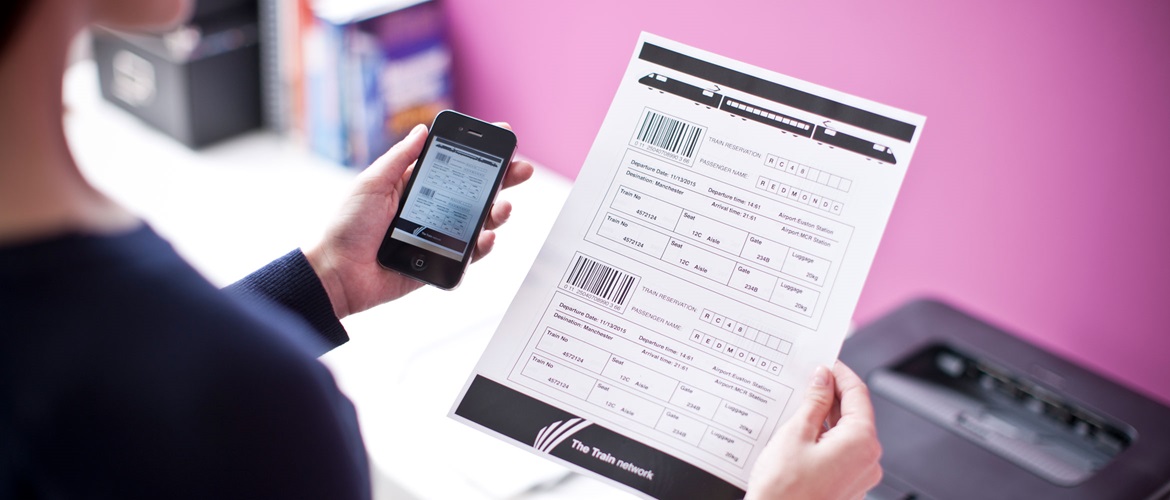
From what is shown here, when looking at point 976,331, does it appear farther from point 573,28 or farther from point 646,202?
point 573,28

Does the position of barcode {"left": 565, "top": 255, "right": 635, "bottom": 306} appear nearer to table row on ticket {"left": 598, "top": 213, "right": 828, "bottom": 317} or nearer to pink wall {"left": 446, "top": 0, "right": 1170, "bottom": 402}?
table row on ticket {"left": 598, "top": 213, "right": 828, "bottom": 317}

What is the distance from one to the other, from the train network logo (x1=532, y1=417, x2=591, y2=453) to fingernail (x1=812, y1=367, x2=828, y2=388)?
19 cm

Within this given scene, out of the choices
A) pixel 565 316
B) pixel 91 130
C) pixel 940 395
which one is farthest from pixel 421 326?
pixel 91 130

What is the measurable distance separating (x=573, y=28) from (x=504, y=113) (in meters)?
0.23

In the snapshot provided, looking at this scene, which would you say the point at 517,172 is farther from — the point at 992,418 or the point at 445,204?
the point at 992,418

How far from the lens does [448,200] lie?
949mm

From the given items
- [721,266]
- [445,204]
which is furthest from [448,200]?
[721,266]

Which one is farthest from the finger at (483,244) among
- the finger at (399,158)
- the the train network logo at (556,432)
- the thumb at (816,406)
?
the thumb at (816,406)

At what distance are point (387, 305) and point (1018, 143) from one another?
80 cm

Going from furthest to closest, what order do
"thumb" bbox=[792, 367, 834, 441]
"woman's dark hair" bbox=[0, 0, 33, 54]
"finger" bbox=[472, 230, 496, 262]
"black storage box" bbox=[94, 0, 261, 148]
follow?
1. "black storage box" bbox=[94, 0, 261, 148]
2. "finger" bbox=[472, 230, 496, 262]
3. "thumb" bbox=[792, 367, 834, 441]
4. "woman's dark hair" bbox=[0, 0, 33, 54]

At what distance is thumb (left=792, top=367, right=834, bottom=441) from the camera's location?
76 cm

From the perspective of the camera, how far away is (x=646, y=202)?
87cm

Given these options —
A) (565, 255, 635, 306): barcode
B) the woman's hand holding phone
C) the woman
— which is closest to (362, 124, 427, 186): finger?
the woman's hand holding phone

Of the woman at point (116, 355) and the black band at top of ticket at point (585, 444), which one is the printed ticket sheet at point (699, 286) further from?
the woman at point (116, 355)
